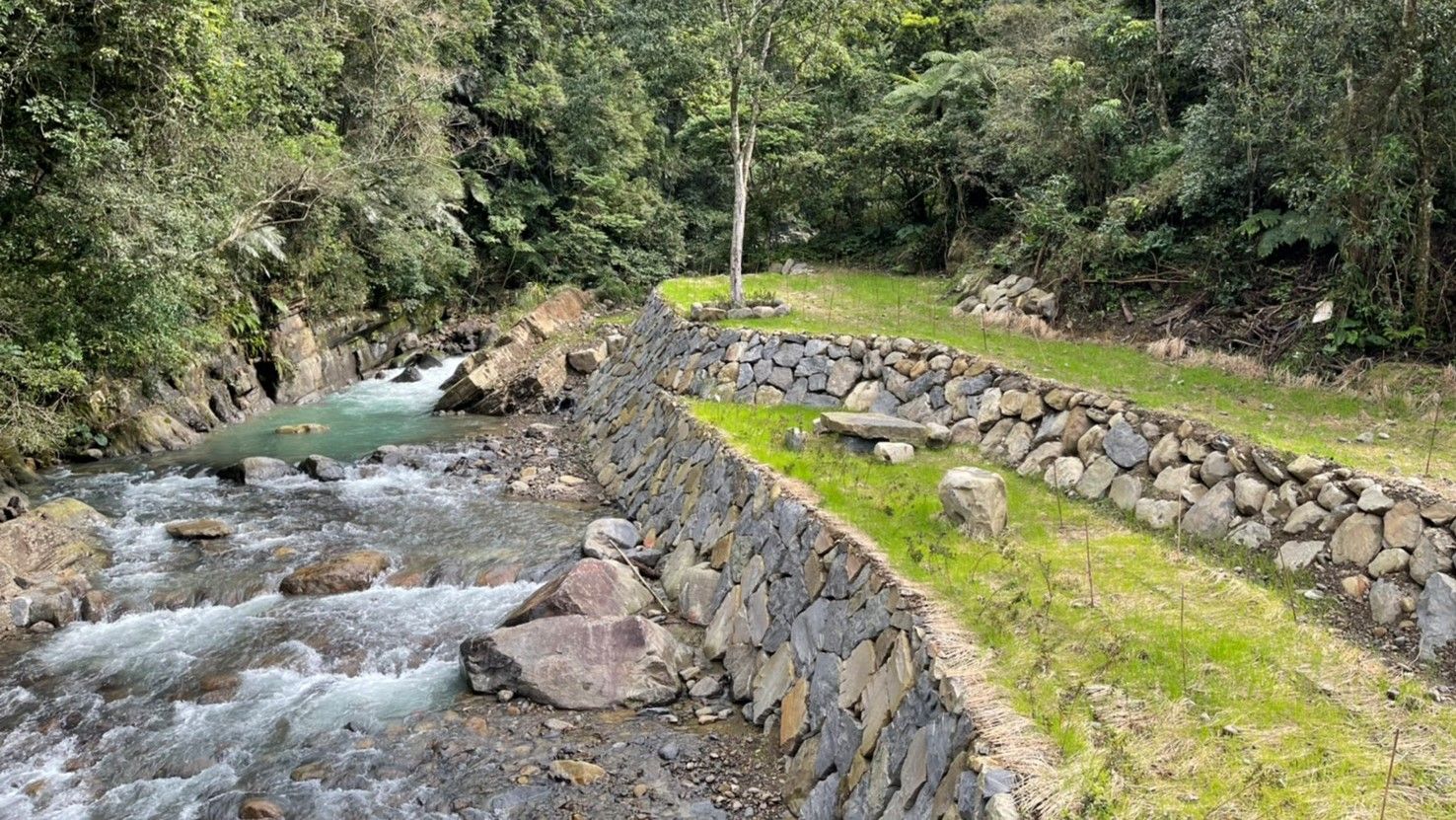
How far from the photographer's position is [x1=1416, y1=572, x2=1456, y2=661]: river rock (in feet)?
19.7

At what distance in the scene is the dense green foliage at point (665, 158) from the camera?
11.0 meters

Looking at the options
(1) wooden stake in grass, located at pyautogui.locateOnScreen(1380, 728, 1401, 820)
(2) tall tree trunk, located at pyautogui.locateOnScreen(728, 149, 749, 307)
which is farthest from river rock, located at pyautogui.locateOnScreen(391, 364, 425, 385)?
(1) wooden stake in grass, located at pyautogui.locateOnScreen(1380, 728, 1401, 820)

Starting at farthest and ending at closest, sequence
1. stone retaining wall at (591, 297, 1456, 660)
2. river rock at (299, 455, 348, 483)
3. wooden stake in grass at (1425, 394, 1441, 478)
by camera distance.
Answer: river rock at (299, 455, 348, 483), wooden stake in grass at (1425, 394, 1441, 478), stone retaining wall at (591, 297, 1456, 660)

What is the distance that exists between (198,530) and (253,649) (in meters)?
4.43

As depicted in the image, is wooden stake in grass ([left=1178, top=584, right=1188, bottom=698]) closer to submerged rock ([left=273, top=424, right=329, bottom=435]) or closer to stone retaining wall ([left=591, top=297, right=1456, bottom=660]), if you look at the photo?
stone retaining wall ([left=591, top=297, right=1456, bottom=660])

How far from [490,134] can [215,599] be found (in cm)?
2561

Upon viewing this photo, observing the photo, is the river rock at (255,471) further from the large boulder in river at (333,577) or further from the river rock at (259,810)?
the river rock at (259,810)

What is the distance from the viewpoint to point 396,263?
26734 millimetres

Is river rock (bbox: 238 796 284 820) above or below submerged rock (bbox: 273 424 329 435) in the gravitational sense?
above

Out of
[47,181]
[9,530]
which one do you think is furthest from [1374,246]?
[9,530]

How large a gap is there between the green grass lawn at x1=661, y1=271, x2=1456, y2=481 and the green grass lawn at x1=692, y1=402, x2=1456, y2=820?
1.88m

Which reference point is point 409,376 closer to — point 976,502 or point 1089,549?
point 976,502

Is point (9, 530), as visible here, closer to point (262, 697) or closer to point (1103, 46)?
point (262, 697)

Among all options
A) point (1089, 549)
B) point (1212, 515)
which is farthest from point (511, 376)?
point (1212, 515)
